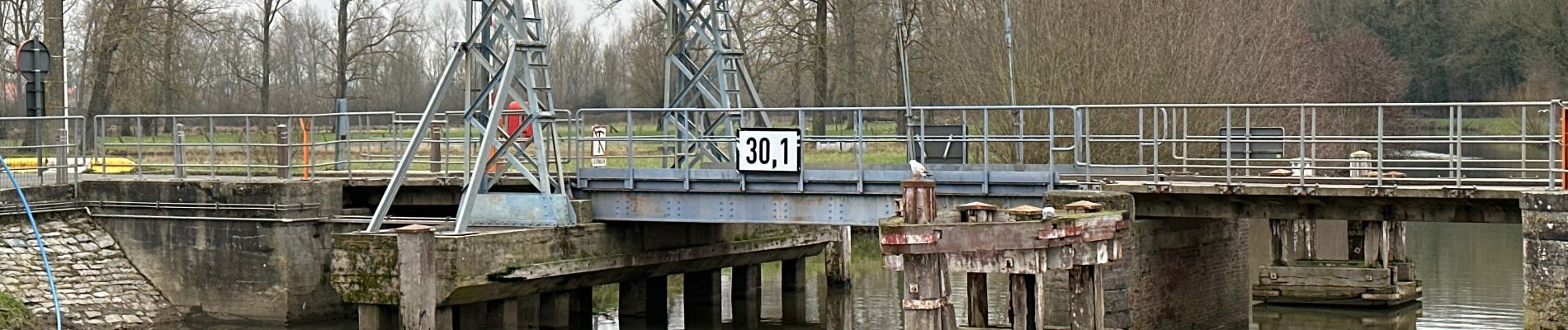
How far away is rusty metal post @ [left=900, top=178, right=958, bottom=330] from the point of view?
1789cm

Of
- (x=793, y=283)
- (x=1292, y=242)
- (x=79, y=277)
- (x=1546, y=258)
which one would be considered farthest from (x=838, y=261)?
(x=1546, y=258)

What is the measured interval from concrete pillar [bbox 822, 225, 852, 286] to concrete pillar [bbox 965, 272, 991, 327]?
13.4 metres

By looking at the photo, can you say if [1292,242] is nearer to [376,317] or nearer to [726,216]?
[726,216]

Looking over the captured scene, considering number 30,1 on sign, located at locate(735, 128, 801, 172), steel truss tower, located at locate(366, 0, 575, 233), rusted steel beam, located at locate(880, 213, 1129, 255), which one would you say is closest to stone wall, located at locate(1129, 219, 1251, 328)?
rusted steel beam, located at locate(880, 213, 1129, 255)

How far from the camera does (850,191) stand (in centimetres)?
2464

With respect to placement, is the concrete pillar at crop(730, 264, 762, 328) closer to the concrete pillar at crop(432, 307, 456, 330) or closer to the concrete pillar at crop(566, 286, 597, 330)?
the concrete pillar at crop(566, 286, 597, 330)

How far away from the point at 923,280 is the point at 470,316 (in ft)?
28.1

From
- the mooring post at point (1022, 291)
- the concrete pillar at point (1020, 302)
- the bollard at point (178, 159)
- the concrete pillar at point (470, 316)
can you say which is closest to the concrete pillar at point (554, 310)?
the concrete pillar at point (470, 316)

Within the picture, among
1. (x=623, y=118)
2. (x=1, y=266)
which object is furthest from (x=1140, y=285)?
(x=623, y=118)

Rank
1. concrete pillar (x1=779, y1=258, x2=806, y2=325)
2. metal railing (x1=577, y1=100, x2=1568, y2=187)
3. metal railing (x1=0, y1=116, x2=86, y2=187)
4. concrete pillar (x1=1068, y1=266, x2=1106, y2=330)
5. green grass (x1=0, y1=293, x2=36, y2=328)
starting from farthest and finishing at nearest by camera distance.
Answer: concrete pillar (x1=779, y1=258, x2=806, y2=325) < metal railing (x1=0, y1=116, x2=86, y2=187) < green grass (x1=0, y1=293, x2=36, y2=328) < metal railing (x1=577, y1=100, x2=1568, y2=187) < concrete pillar (x1=1068, y1=266, x2=1106, y2=330)

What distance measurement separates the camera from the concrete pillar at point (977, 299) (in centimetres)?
1980

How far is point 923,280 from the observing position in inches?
706

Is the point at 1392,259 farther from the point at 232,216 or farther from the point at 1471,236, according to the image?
the point at 232,216

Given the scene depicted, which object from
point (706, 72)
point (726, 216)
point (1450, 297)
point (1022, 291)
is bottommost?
point (1450, 297)
